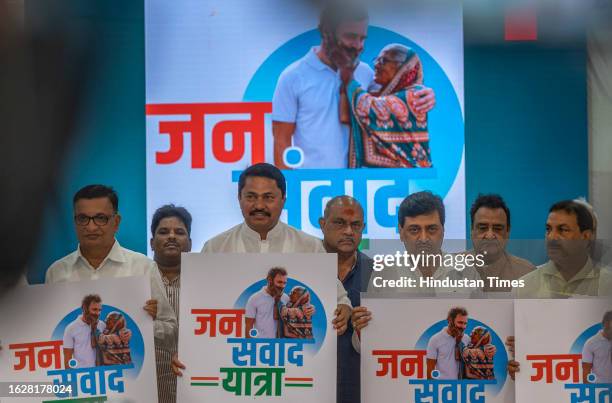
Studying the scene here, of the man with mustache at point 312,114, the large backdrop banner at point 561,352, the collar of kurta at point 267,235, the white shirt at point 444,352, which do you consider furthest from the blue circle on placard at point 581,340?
the man with mustache at point 312,114

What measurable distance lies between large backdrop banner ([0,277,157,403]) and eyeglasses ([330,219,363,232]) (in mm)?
868

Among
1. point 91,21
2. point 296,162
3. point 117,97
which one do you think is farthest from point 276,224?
point 91,21

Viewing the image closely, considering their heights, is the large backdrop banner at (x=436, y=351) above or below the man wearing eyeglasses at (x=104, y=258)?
below

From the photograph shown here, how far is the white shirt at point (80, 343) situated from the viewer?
2.13 metres

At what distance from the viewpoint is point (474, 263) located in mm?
2023

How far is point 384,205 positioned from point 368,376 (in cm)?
180

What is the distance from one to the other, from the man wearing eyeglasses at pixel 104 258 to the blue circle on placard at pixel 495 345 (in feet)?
2.59

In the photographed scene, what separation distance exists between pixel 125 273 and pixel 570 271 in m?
1.36

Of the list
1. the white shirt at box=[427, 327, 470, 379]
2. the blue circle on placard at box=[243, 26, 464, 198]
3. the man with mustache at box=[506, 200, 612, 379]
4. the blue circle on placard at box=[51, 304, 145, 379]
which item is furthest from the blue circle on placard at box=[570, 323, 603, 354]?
the blue circle on placard at box=[243, 26, 464, 198]

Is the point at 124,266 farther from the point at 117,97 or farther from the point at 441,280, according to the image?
the point at 117,97

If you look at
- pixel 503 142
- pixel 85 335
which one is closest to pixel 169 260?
pixel 85 335

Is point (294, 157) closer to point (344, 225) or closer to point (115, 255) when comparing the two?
point (344, 225)

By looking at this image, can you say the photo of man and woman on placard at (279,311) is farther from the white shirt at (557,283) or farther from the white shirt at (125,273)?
the white shirt at (557,283)

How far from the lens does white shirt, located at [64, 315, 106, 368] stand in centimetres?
213
